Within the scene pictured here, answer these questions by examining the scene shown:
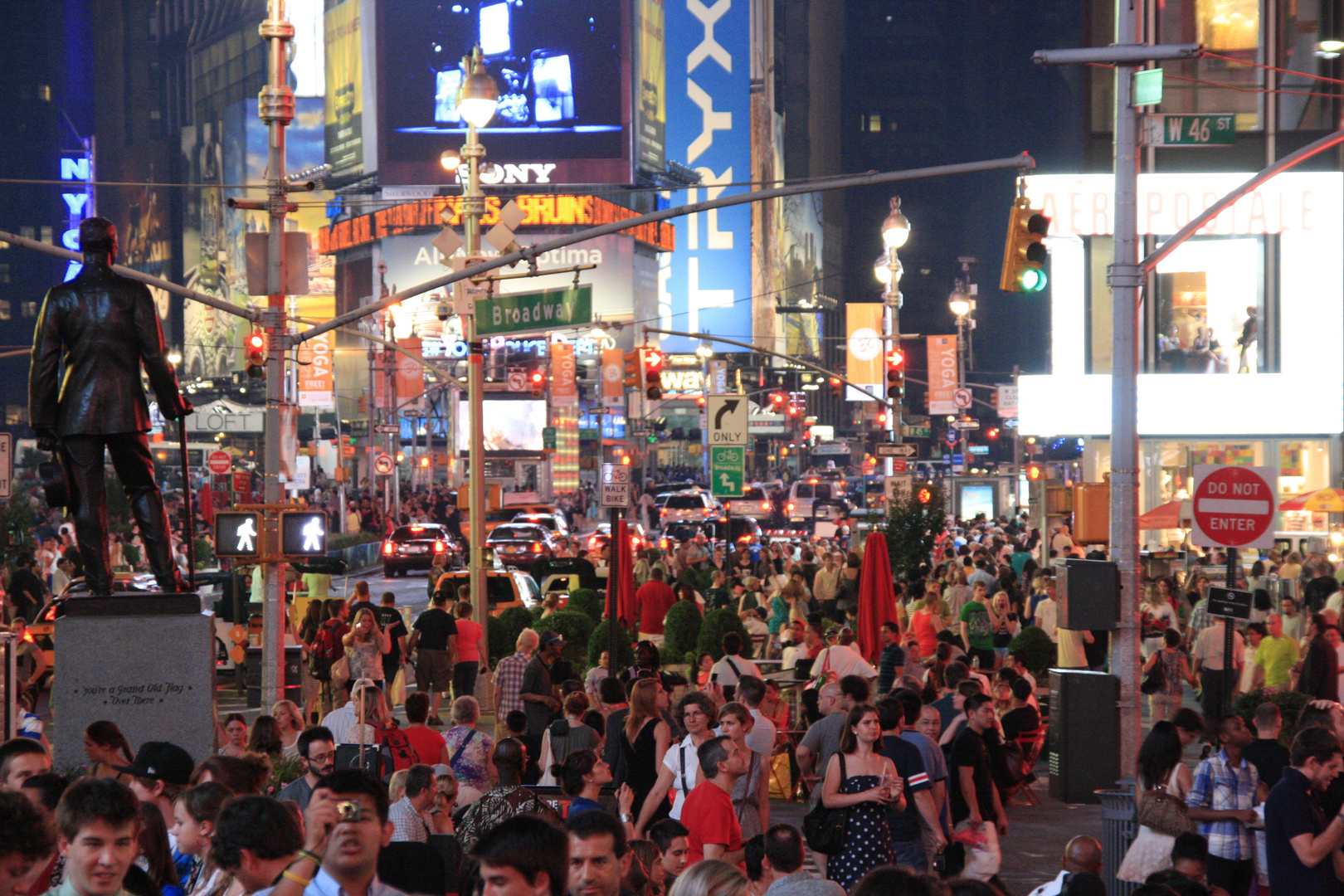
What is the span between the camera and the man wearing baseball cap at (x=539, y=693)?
47.6ft

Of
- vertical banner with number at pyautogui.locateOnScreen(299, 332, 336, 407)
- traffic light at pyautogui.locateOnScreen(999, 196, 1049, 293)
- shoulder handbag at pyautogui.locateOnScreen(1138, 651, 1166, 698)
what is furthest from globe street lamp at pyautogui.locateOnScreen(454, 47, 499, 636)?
vertical banner with number at pyautogui.locateOnScreen(299, 332, 336, 407)

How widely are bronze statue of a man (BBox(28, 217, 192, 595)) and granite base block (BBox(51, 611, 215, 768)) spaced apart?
639 mm

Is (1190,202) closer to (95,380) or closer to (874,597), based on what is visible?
(874,597)

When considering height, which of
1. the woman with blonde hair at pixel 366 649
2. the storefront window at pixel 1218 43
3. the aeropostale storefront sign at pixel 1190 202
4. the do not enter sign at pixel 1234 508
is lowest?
the woman with blonde hair at pixel 366 649

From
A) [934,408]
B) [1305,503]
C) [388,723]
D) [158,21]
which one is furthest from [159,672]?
[158,21]

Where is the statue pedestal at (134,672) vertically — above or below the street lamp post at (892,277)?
below

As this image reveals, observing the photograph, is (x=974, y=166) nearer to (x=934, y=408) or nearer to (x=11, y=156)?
(x=934, y=408)

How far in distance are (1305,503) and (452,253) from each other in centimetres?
1948

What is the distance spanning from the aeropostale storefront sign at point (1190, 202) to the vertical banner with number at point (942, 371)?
14.4ft

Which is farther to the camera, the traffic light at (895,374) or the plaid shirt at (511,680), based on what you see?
the traffic light at (895,374)

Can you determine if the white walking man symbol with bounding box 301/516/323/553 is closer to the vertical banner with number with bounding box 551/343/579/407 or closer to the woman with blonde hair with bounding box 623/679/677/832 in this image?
the woman with blonde hair with bounding box 623/679/677/832

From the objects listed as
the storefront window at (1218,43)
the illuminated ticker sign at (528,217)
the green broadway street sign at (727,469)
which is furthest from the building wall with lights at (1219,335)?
the illuminated ticker sign at (528,217)

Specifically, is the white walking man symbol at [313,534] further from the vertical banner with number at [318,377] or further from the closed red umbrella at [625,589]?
the vertical banner with number at [318,377]

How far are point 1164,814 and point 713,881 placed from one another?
12.8 feet
